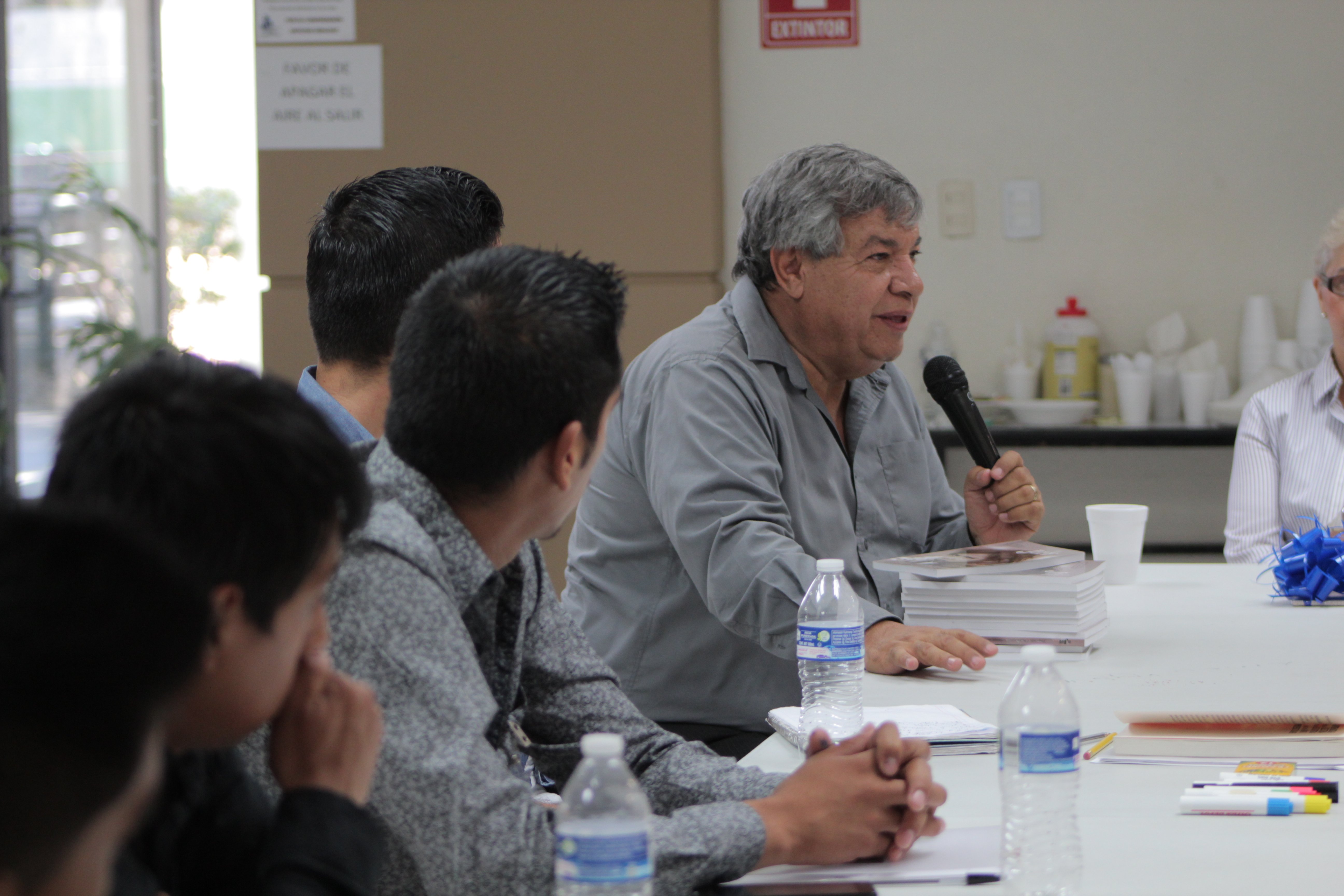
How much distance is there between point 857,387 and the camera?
7.34ft

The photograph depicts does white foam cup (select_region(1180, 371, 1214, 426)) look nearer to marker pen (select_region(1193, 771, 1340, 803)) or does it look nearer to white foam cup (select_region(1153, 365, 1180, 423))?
white foam cup (select_region(1153, 365, 1180, 423))

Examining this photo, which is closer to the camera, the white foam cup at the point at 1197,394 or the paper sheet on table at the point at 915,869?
the paper sheet on table at the point at 915,869

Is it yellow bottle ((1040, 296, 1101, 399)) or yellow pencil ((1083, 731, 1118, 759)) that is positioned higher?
yellow bottle ((1040, 296, 1101, 399))

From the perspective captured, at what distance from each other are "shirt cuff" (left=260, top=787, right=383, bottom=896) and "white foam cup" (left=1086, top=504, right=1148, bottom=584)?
1635 millimetres

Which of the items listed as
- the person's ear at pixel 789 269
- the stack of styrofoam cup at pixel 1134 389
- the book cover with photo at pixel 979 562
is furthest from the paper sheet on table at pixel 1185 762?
the stack of styrofoam cup at pixel 1134 389

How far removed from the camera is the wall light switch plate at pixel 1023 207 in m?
3.83

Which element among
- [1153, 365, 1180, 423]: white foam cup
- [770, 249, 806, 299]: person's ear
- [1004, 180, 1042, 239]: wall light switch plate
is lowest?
[1153, 365, 1180, 423]: white foam cup

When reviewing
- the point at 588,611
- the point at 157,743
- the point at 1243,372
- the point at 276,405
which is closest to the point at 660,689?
the point at 588,611

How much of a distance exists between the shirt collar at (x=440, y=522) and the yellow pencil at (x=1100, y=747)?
649 mm

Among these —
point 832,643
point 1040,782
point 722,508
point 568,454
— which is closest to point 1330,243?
point 722,508

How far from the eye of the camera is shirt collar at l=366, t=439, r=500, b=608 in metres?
1.04

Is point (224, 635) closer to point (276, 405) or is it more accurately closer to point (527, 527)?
point (276, 405)

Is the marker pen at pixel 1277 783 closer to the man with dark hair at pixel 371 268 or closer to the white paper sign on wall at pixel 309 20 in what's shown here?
the man with dark hair at pixel 371 268

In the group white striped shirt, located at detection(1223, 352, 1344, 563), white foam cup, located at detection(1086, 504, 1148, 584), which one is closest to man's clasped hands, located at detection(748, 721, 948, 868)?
white foam cup, located at detection(1086, 504, 1148, 584)
